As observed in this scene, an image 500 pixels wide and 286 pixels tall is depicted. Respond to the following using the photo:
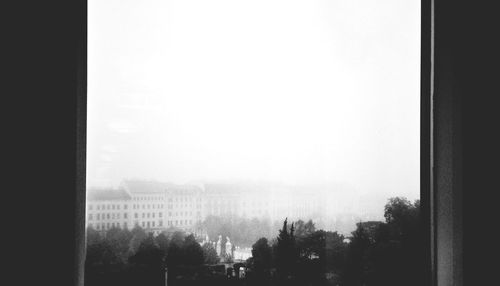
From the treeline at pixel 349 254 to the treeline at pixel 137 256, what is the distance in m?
0.20

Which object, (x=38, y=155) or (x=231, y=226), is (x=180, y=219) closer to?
(x=231, y=226)

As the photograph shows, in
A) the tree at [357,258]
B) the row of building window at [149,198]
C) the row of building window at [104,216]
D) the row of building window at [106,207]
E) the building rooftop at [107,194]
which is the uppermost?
the building rooftop at [107,194]

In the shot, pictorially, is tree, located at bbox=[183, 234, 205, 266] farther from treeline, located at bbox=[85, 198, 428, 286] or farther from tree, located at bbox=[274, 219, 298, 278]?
tree, located at bbox=[274, 219, 298, 278]

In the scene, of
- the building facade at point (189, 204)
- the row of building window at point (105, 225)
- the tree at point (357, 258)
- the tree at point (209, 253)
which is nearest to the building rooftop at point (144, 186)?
the building facade at point (189, 204)

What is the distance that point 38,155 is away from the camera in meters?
1.27

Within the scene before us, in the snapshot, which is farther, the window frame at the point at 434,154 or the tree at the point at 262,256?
the tree at the point at 262,256

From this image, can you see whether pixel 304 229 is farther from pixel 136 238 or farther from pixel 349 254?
pixel 136 238

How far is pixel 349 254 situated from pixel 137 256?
64 cm

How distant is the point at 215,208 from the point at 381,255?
54 centimetres

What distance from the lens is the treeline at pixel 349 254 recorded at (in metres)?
1.47

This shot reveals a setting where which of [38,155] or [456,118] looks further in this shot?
[456,118]

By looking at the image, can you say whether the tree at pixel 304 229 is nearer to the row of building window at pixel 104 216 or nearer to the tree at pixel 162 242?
the tree at pixel 162 242

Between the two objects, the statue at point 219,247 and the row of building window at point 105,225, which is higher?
the row of building window at point 105,225

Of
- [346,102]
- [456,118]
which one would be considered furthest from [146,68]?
[456,118]
